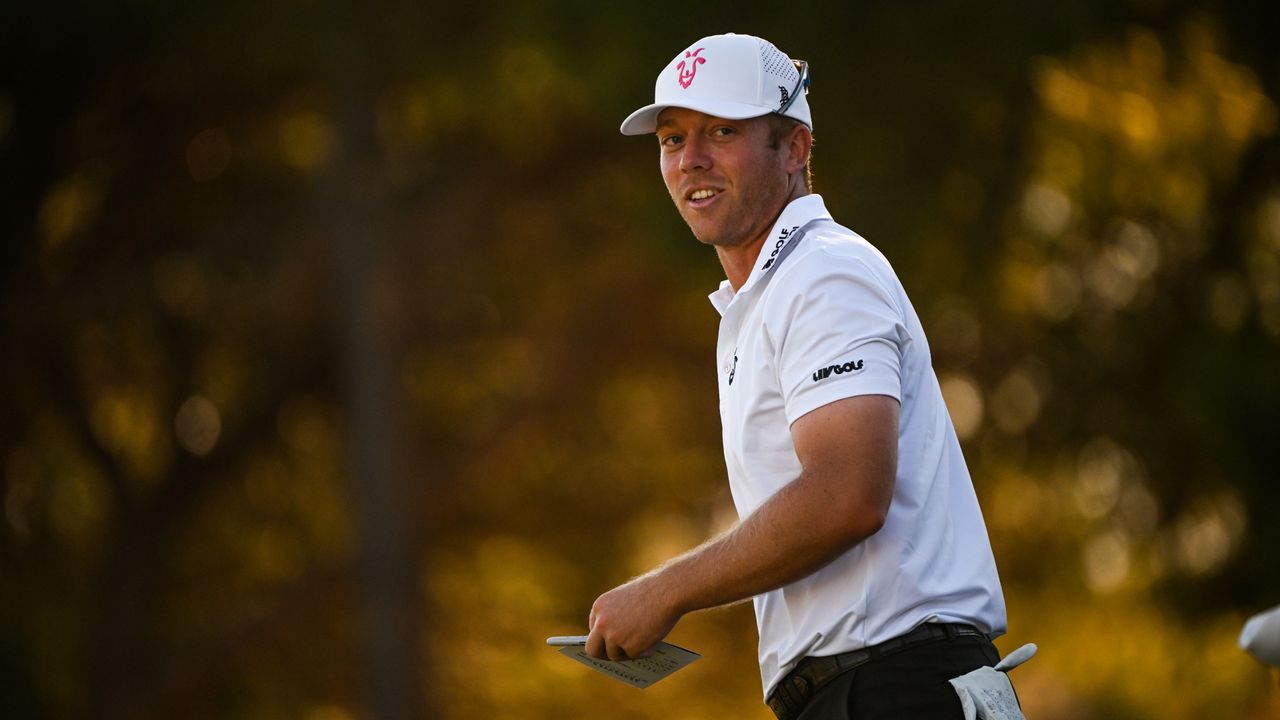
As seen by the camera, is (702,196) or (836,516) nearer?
(836,516)

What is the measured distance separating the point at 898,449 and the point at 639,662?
2.02 ft

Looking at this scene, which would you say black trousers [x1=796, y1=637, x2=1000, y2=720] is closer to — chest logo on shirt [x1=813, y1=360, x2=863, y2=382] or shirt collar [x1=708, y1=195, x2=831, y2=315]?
chest logo on shirt [x1=813, y1=360, x2=863, y2=382]

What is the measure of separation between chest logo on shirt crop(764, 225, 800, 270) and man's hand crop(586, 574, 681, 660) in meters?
0.65

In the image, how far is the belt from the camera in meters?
2.98

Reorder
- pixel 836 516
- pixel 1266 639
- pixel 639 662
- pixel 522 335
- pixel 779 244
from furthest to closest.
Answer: pixel 522 335
pixel 1266 639
pixel 779 244
pixel 639 662
pixel 836 516

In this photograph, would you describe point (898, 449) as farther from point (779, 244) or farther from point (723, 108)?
point (723, 108)

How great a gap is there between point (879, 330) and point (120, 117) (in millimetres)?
12617

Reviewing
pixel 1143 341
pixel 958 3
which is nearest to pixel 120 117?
pixel 958 3

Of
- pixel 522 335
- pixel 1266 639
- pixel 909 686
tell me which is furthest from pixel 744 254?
pixel 522 335

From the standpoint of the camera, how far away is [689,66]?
341 cm

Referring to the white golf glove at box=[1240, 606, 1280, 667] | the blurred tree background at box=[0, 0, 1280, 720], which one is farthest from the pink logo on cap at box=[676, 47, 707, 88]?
the blurred tree background at box=[0, 0, 1280, 720]

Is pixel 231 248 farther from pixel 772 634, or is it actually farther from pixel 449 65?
pixel 772 634

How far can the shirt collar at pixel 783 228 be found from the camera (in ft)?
10.7

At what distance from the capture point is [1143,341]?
1262cm
